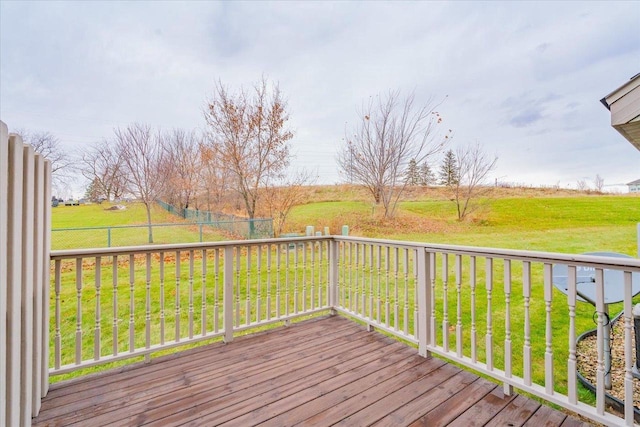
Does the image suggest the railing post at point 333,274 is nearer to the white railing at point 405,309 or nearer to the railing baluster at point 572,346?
the white railing at point 405,309

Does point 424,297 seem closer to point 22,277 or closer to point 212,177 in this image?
point 22,277

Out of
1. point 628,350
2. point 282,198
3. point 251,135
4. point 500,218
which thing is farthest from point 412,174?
point 628,350

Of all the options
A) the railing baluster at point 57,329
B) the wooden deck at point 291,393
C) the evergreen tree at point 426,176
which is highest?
the evergreen tree at point 426,176

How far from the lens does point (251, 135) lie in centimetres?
788

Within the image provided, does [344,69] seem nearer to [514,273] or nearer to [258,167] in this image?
[258,167]

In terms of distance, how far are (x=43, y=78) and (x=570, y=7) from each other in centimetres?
857

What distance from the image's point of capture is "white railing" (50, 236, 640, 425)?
5.49ft

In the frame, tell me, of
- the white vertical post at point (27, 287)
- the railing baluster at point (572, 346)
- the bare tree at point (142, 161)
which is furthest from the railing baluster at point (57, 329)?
the bare tree at point (142, 161)

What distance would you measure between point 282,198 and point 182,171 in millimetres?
3367

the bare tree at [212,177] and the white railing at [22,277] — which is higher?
the bare tree at [212,177]

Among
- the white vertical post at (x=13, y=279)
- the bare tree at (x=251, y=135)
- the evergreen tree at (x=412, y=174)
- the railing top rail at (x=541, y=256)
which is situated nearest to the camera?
the white vertical post at (x=13, y=279)

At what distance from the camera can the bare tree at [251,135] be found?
7730mm

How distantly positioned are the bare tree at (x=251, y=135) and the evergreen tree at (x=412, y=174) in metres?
3.59

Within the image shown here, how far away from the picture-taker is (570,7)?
378 cm
